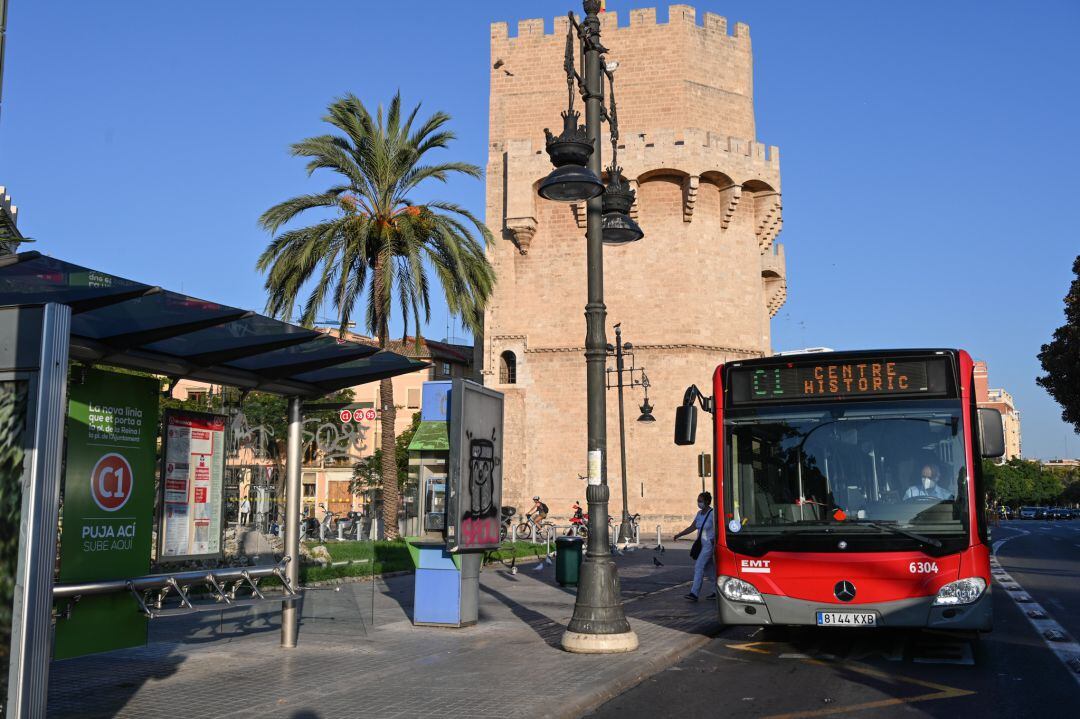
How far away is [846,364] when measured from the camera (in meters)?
9.28

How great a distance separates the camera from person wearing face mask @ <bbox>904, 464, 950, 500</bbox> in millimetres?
8578

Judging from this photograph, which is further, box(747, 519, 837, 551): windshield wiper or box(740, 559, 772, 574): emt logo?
box(740, 559, 772, 574): emt logo

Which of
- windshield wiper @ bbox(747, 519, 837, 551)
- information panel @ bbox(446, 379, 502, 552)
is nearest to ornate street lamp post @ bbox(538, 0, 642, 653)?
windshield wiper @ bbox(747, 519, 837, 551)

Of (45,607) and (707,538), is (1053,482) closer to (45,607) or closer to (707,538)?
(707,538)

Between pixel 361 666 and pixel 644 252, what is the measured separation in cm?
2922

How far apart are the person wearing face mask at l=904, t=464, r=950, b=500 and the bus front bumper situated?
36.1 inches

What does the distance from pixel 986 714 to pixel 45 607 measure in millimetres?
6153

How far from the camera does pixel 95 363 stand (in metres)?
6.88

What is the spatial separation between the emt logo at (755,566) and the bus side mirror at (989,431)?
2.28 meters

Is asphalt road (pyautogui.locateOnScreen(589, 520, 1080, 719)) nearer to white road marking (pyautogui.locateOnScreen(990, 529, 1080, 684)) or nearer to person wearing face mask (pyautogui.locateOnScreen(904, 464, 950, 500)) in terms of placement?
white road marking (pyautogui.locateOnScreen(990, 529, 1080, 684))

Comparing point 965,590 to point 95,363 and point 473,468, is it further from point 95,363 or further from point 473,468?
point 95,363

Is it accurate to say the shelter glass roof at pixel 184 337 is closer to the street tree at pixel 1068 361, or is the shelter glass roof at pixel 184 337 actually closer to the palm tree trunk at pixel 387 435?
the palm tree trunk at pixel 387 435

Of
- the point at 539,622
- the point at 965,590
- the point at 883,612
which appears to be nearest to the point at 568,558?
the point at 539,622

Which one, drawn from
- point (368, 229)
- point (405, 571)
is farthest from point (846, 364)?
point (368, 229)
